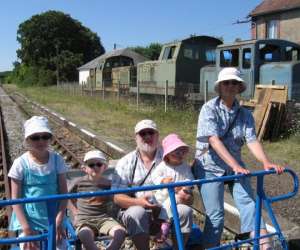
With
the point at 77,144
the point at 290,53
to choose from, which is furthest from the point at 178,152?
the point at 290,53

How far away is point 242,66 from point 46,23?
76.9 metres

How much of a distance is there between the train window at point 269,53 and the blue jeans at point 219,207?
11412mm

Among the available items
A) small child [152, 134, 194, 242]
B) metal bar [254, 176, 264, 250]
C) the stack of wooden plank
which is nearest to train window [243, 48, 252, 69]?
the stack of wooden plank

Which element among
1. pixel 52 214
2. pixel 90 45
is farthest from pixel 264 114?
pixel 90 45

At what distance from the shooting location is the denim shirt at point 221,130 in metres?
4.32

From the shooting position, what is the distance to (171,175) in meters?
4.27

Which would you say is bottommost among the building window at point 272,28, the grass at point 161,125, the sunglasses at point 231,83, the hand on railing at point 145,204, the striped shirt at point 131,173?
the grass at point 161,125

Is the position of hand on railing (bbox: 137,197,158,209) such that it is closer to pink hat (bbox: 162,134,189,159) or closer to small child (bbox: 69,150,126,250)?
small child (bbox: 69,150,126,250)

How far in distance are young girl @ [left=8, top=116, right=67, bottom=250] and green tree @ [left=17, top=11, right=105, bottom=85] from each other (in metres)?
77.2

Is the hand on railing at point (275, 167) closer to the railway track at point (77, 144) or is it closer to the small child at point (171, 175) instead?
the small child at point (171, 175)

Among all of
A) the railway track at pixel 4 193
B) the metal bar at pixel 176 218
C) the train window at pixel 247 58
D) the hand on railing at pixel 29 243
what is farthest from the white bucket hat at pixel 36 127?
the train window at pixel 247 58

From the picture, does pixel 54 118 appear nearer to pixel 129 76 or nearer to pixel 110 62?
pixel 129 76

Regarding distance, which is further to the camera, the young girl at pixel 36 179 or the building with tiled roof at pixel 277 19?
the building with tiled roof at pixel 277 19

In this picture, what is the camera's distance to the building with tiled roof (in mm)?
30750
